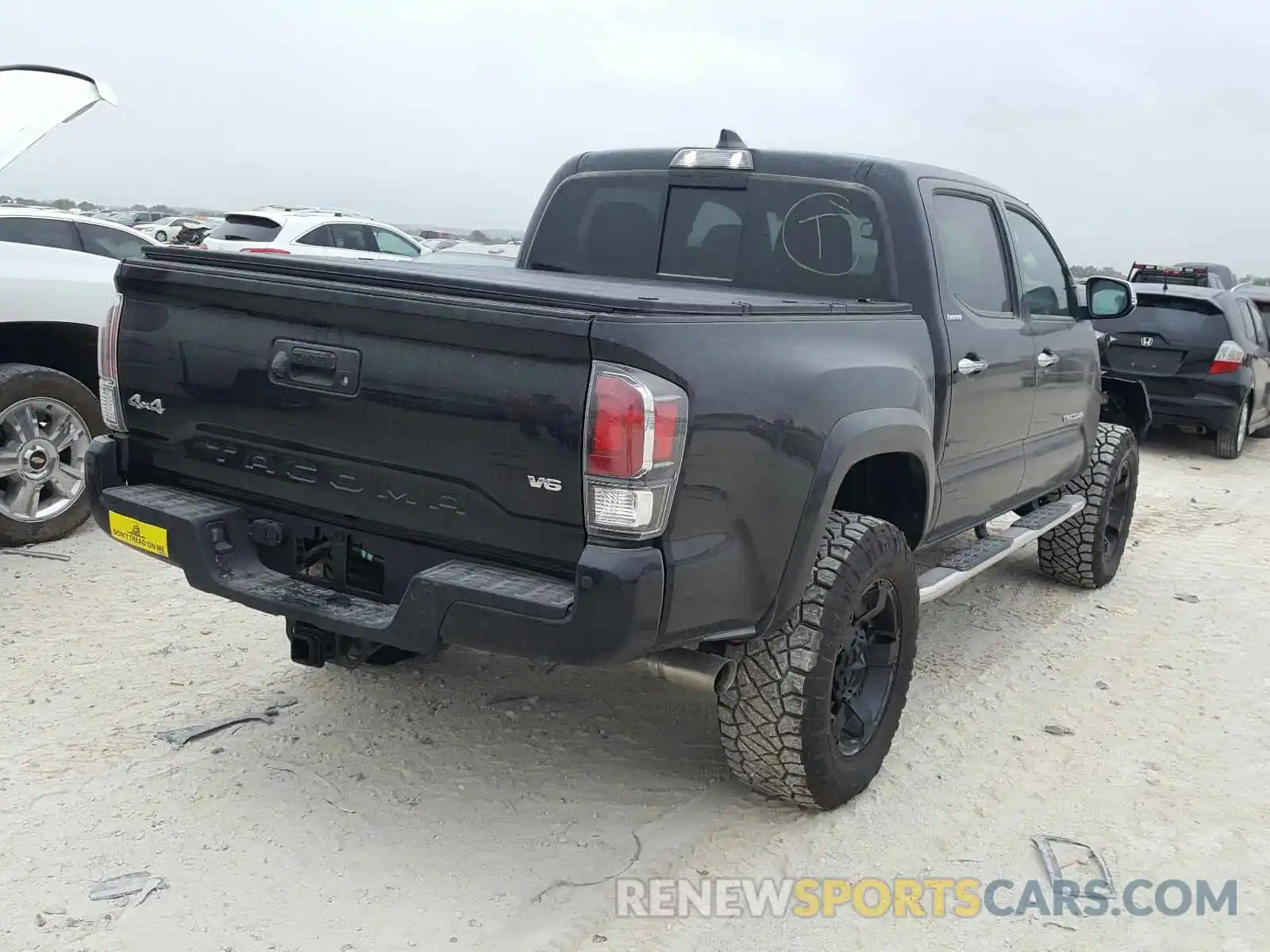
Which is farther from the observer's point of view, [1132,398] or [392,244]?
[392,244]

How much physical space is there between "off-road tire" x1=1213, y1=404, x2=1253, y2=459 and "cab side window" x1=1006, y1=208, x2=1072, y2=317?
6.43 metres

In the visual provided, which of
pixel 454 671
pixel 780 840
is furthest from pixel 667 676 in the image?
pixel 454 671

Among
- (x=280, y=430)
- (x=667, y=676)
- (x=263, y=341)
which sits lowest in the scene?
(x=667, y=676)

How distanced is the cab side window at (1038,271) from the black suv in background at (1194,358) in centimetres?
563

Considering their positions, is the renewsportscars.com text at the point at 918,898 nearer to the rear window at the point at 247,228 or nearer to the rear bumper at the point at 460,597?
the rear bumper at the point at 460,597

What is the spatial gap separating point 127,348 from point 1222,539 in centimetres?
696

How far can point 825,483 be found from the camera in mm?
3092

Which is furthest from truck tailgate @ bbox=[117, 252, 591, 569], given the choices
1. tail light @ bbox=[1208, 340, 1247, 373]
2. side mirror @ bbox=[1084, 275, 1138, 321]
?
tail light @ bbox=[1208, 340, 1247, 373]

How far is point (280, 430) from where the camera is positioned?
309 centimetres

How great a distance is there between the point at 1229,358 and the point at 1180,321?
553mm

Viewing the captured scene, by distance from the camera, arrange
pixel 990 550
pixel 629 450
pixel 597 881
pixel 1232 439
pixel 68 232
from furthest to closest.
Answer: pixel 1232 439
pixel 68 232
pixel 990 550
pixel 597 881
pixel 629 450

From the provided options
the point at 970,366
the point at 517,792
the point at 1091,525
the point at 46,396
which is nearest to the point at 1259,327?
the point at 1091,525

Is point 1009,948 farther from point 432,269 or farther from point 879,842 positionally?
point 432,269

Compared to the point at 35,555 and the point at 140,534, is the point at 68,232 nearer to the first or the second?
the point at 35,555
